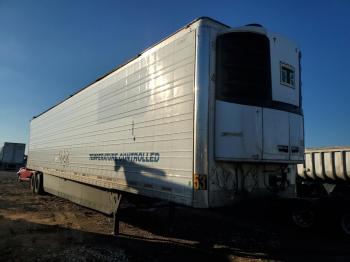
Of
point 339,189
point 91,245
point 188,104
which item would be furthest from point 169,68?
point 339,189

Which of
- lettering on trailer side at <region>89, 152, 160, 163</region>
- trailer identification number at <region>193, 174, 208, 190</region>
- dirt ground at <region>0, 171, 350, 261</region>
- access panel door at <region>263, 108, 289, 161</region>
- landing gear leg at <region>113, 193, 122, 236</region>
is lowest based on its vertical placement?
dirt ground at <region>0, 171, 350, 261</region>

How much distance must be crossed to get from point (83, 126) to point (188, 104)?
5.60 m

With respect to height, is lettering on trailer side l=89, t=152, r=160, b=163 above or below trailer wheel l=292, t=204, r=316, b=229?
above

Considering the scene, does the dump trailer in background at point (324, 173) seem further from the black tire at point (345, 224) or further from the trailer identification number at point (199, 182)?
the trailer identification number at point (199, 182)

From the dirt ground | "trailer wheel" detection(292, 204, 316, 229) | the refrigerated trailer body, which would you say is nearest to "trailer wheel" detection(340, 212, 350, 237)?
the dirt ground

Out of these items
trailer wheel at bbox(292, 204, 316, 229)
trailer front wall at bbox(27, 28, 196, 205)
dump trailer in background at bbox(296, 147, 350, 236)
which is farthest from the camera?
dump trailer in background at bbox(296, 147, 350, 236)

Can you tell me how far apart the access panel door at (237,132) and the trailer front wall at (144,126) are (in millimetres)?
507

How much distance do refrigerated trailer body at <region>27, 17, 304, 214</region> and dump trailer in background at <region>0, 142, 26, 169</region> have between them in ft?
121

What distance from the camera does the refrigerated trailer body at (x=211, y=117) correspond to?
609cm

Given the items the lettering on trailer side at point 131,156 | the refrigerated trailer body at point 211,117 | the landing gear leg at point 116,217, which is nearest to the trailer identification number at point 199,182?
the refrigerated trailer body at point 211,117

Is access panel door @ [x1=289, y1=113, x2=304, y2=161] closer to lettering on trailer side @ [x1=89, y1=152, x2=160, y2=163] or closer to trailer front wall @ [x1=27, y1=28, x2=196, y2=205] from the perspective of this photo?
trailer front wall @ [x1=27, y1=28, x2=196, y2=205]

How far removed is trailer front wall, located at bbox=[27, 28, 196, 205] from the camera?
6.34m

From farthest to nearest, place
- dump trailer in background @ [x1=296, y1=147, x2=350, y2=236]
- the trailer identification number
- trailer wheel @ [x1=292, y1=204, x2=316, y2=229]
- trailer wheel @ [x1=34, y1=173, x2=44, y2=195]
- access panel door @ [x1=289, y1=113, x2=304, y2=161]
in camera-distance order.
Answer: trailer wheel @ [x1=34, y1=173, x2=44, y2=195], dump trailer in background @ [x1=296, y1=147, x2=350, y2=236], trailer wheel @ [x1=292, y1=204, x2=316, y2=229], access panel door @ [x1=289, y1=113, x2=304, y2=161], the trailer identification number

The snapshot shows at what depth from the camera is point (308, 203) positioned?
7.39 meters
